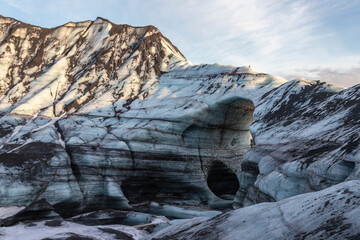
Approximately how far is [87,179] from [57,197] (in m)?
2.40

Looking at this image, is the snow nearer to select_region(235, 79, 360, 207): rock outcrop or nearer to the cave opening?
select_region(235, 79, 360, 207): rock outcrop

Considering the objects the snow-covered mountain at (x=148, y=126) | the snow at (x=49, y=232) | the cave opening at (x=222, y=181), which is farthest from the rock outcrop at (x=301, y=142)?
the cave opening at (x=222, y=181)

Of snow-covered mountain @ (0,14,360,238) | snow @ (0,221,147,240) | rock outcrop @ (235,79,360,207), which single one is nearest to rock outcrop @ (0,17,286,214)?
snow-covered mountain @ (0,14,360,238)

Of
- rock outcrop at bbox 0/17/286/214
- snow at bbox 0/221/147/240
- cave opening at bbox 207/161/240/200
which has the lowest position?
snow at bbox 0/221/147/240

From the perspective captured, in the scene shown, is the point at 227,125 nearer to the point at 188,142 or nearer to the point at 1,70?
the point at 188,142

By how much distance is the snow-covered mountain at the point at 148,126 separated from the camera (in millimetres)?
13266

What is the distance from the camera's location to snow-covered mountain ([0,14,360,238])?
1327 cm

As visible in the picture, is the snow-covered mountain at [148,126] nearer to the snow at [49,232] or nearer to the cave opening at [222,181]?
the cave opening at [222,181]

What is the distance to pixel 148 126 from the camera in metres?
22.6

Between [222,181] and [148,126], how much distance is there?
8643 millimetres

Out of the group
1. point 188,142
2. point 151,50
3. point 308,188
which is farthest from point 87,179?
point 151,50

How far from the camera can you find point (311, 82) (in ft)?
64.4

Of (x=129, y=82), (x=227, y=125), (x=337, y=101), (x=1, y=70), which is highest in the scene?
(x=1, y=70)

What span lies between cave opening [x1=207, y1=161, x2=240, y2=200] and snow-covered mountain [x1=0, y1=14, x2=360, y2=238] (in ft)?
0.33
